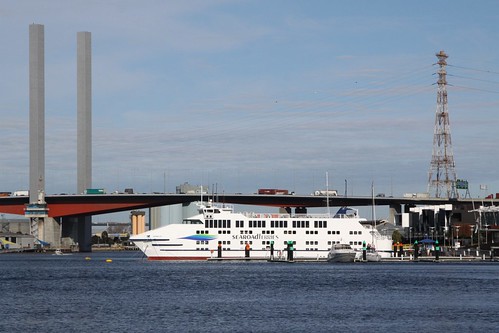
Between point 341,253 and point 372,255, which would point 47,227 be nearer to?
point 372,255

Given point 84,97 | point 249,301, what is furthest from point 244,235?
point 84,97

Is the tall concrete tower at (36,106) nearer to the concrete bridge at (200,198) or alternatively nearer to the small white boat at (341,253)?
the concrete bridge at (200,198)

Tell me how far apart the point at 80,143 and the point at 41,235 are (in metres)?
22.4

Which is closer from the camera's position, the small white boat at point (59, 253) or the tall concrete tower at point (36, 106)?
the tall concrete tower at point (36, 106)

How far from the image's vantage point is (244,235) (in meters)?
128

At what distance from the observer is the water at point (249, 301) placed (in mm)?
52969

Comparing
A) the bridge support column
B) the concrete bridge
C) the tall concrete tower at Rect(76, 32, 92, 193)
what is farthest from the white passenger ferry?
the bridge support column

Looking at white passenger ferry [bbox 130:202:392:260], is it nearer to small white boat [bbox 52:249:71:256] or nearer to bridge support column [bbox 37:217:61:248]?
small white boat [bbox 52:249:71:256]

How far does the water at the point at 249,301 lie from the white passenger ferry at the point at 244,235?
18.0 m

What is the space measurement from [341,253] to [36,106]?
79588mm

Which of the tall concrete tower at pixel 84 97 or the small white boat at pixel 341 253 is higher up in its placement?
the tall concrete tower at pixel 84 97

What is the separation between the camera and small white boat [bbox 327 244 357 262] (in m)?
126

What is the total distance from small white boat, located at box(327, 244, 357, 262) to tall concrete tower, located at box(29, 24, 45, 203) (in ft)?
247

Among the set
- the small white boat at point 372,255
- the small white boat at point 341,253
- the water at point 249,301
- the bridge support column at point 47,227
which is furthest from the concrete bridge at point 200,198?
the water at point 249,301
